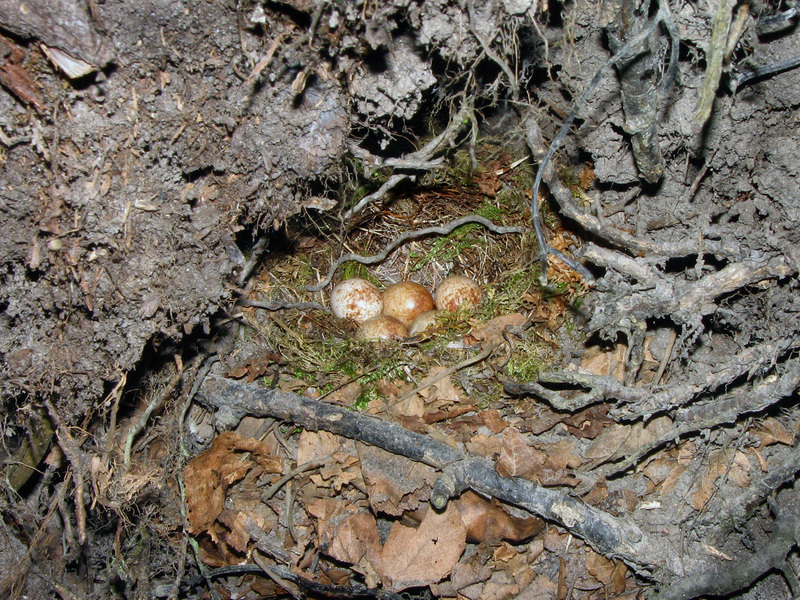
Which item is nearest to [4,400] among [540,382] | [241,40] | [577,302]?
[241,40]

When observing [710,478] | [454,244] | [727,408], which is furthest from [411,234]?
[710,478]

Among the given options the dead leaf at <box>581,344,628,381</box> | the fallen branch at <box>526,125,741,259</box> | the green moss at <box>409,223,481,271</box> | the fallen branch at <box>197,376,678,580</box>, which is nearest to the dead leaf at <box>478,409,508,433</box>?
the fallen branch at <box>197,376,678,580</box>

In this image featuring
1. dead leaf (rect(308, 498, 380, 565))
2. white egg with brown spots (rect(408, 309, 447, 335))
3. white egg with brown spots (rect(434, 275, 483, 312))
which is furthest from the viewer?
white egg with brown spots (rect(434, 275, 483, 312))

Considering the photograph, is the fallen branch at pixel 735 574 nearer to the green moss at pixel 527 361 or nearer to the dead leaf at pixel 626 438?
the dead leaf at pixel 626 438

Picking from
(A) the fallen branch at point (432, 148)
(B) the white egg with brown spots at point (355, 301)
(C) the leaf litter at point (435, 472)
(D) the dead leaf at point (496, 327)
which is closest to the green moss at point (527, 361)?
(C) the leaf litter at point (435, 472)

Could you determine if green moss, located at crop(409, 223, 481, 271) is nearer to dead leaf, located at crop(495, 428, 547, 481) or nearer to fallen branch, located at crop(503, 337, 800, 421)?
fallen branch, located at crop(503, 337, 800, 421)

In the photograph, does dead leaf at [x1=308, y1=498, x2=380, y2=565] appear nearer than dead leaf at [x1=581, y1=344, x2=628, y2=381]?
Yes

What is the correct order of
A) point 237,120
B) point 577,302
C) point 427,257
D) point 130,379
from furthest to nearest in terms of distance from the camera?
point 427,257 → point 577,302 → point 130,379 → point 237,120

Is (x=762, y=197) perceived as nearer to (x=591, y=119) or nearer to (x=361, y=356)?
(x=591, y=119)
